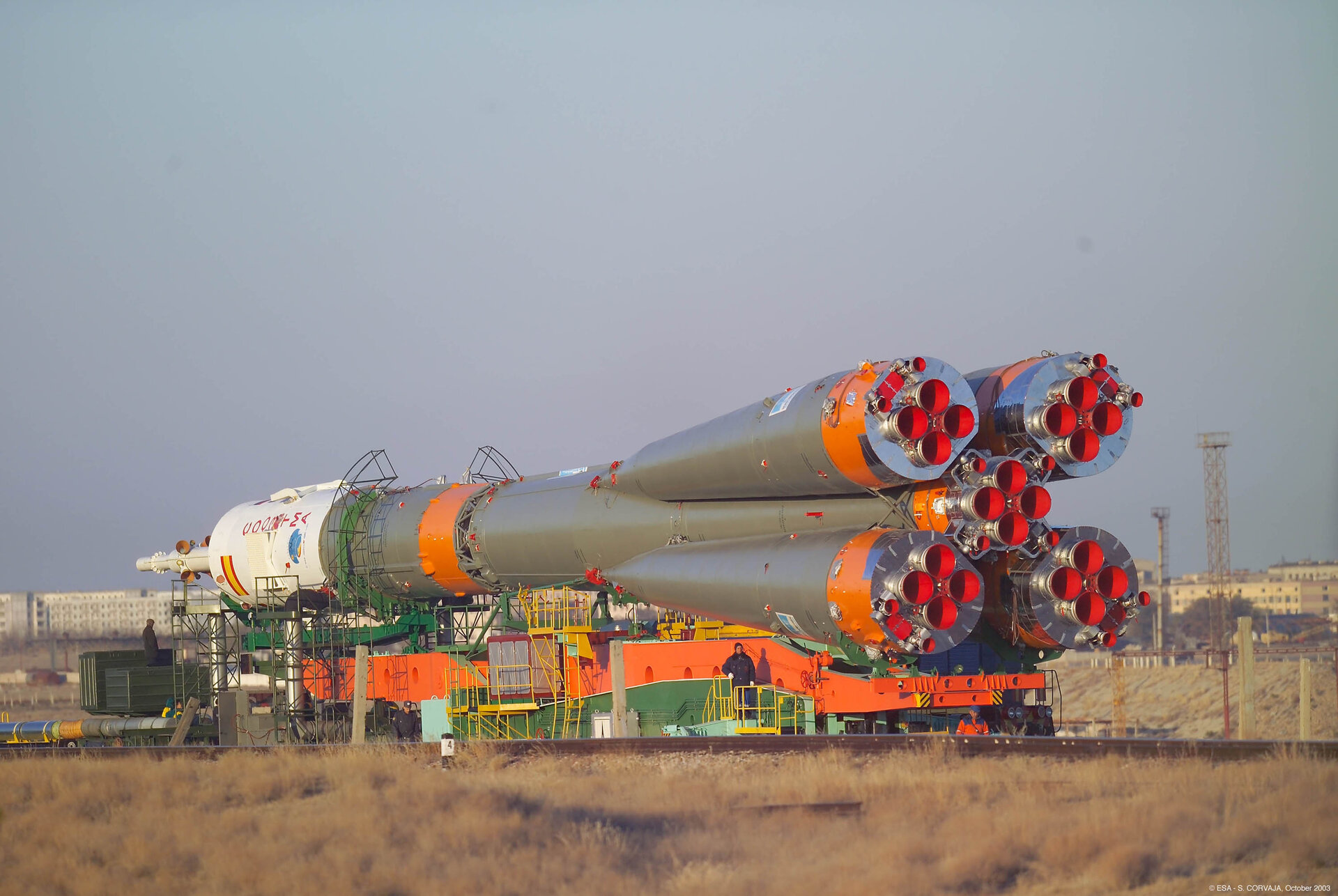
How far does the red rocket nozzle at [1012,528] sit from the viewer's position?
1716 cm

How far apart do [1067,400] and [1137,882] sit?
8.73 metres

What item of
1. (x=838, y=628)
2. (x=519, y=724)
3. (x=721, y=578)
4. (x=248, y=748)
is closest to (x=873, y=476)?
(x=838, y=628)

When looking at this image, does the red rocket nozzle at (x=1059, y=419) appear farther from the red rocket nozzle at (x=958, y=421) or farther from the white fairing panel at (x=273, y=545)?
the white fairing panel at (x=273, y=545)

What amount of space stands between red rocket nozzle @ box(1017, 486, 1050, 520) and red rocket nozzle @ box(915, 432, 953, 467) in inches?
53.7

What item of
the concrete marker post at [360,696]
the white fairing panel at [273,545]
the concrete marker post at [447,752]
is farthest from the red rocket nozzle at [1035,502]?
the white fairing panel at [273,545]

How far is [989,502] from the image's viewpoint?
17.1m

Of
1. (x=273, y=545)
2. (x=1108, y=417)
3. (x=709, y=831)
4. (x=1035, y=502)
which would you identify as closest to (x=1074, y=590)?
(x=1035, y=502)

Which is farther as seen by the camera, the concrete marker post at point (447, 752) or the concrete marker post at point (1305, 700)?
the concrete marker post at point (447, 752)

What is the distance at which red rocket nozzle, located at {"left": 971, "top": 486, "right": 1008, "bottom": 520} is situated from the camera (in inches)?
674

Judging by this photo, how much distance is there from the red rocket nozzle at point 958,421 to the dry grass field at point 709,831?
4.34 m

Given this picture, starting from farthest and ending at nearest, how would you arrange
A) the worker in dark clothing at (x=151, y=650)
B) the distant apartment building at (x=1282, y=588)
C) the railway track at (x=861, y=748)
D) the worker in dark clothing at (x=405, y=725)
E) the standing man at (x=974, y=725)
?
the distant apartment building at (x=1282, y=588) < the worker in dark clothing at (x=151, y=650) < the worker in dark clothing at (x=405, y=725) < the standing man at (x=974, y=725) < the railway track at (x=861, y=748)

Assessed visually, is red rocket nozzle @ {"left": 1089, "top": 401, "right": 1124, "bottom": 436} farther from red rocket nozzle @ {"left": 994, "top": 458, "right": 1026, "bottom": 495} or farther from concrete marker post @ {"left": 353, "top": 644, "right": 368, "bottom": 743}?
concrete marker post @ {"left": 353, "top": 644, "right": 368, "bottom": 743}

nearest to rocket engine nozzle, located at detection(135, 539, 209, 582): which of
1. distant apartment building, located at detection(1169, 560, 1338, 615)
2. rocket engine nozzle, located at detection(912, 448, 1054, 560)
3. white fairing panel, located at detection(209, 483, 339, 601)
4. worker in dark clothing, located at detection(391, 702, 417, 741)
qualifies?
white fairing panel, located at detection(209, 483, 339, 601)

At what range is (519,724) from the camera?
86.6ft
